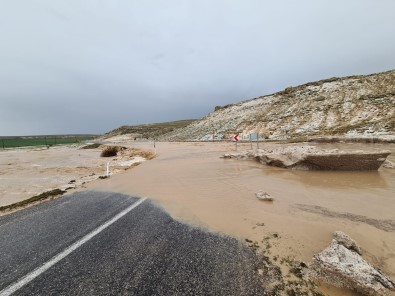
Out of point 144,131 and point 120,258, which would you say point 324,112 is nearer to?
point 120,258

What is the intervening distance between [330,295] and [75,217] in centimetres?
585

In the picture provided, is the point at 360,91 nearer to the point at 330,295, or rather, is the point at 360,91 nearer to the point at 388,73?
the point at 388,73

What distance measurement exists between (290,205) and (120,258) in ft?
15.9

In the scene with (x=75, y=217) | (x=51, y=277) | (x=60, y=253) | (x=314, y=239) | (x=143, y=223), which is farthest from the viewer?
(x=75, y=217)

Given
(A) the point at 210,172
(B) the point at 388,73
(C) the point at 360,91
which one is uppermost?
(B) the point at 388,73

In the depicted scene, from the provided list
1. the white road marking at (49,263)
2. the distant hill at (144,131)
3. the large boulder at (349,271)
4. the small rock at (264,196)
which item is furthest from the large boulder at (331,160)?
the distant hill at (144,131)

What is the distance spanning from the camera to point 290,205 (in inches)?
267

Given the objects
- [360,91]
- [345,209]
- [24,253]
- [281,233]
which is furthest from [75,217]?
[360,91]

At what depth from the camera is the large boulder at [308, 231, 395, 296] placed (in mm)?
3096

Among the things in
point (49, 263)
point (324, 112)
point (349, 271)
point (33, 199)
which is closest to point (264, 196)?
point (349, 271)

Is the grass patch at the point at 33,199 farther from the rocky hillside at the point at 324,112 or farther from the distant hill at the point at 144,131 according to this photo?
the distant hill at the point at 144,131

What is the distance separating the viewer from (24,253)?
169 inches

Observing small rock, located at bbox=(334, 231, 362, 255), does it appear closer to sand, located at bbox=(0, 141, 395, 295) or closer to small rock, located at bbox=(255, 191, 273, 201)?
sand, located at bbox=(0, 141, 395, 295)

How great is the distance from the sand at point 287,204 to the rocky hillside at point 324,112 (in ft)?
64.8
